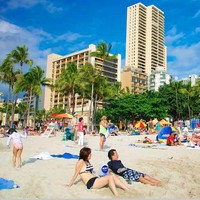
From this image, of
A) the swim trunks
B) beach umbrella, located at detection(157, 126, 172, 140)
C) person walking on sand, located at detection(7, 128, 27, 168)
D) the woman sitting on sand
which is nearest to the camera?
the woman sitting on sand

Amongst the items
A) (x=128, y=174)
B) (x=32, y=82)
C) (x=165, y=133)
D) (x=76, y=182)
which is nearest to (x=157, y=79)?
(x=32, y=82)

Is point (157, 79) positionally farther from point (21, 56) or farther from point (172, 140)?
Answer: point (172, 140)

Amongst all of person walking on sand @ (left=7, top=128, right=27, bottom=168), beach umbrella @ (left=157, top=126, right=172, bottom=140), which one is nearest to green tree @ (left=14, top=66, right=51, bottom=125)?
beach umbrella @ (left=157, top=126, right=172, bottom=140)

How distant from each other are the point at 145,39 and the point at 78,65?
55.2m

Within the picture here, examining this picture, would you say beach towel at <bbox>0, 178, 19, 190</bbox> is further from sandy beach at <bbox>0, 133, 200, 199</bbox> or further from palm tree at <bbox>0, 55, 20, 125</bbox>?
palm tree at <bbox>0, 55, 20, 125</bbox>

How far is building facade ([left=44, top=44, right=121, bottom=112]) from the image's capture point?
96.7 m

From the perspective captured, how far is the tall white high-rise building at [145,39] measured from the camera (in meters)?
134

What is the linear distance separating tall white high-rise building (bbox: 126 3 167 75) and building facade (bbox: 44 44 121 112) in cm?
3202

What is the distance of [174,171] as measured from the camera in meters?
7.34

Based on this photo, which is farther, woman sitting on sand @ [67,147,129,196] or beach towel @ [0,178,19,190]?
beach towel @ [0,178,19,190]

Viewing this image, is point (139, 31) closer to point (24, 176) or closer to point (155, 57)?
point (155, 57)

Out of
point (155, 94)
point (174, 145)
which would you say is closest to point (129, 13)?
point (155, 94)

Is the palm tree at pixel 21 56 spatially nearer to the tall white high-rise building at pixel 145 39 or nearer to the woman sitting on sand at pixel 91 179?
the woman sitting on sand at pixel 91 179

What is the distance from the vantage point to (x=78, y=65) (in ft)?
326
